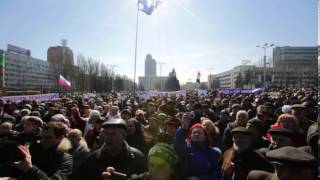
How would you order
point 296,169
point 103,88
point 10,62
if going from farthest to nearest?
1. point 10,62
2. point 103,88
3. point 296,169

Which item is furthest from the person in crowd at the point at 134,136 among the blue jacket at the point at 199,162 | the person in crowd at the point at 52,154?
the person in crowd at the point at 52,154

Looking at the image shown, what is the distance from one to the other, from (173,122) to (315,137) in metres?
3.07

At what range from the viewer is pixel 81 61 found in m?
73.9

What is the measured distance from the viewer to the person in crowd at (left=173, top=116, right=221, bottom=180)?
4980 mm

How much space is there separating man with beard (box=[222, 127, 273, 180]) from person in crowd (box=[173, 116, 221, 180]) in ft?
1.42

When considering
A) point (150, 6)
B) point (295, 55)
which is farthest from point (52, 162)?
point (295, 55)

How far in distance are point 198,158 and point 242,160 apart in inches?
36.8

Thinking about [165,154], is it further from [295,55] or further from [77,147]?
[295,55]

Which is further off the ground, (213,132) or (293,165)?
(293,165)

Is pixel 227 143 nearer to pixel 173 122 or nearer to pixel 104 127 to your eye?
pixel 173 122

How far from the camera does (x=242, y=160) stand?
4270 mm

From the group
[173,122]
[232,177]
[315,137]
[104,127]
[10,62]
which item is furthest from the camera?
[10,62]

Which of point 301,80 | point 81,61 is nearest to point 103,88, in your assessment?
point 81,61

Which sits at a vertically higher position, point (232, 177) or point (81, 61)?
point (81, 61)
